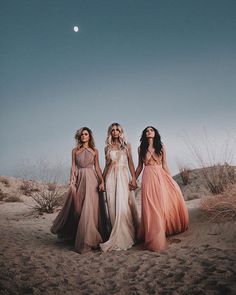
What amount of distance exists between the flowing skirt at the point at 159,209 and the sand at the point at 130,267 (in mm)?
180

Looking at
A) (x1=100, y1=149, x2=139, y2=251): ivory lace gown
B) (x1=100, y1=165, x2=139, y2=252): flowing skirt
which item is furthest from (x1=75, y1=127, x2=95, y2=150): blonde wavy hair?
(x1=100, y1=165, x2=139, y2=252): flowing skirt

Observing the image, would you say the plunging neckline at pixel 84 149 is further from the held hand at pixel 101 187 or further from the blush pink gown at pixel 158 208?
the blush pink gown at pixel 158 208

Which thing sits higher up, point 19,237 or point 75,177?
point 75,177

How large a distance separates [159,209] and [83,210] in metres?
1.34

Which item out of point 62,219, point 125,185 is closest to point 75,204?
point 62,219

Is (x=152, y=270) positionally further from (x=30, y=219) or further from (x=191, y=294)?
(x=30, y=219)

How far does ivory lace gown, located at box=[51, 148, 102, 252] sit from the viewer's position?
451 centimetres

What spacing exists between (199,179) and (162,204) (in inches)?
407

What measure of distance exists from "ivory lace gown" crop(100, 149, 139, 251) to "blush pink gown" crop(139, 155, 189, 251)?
0.90 feet

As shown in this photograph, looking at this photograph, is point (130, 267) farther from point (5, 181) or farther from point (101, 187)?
point (5, 181)

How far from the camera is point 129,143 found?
519 cm

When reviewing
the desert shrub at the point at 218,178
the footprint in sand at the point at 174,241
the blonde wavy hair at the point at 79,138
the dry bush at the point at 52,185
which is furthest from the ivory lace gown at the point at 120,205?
the dry bush at the point at 52,185

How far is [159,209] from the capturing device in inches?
175

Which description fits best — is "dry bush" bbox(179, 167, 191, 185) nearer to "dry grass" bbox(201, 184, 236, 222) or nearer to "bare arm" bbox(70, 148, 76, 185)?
"dry grass" bbox(201, 184, 236, 222)
